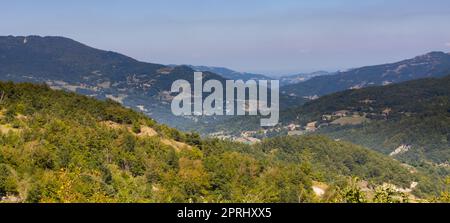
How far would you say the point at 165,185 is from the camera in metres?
84.3

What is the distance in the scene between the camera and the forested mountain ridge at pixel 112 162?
5741 centimetres

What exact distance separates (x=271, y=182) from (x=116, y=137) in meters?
33.8

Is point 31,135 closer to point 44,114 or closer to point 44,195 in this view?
point 44,114

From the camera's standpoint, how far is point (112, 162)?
86.7 metres

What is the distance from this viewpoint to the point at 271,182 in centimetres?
9925

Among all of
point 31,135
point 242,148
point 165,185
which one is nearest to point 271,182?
point 165,185

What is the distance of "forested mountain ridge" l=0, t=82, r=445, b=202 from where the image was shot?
5741 cm

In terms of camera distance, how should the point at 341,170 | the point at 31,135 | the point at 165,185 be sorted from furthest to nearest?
the point at 341,170, the point at 165,185, the point at 31,135
